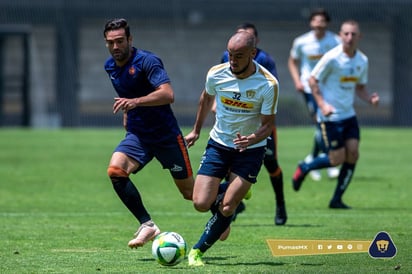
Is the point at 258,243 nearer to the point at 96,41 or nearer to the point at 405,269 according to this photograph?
the point at 405,269

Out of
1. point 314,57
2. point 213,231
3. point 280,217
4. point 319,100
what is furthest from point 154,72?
point 314,57

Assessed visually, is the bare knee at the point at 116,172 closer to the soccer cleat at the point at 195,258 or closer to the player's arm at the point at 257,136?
the soccer cleat at the point at 195,258

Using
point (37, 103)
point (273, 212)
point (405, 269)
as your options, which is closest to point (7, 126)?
point (37, 103)

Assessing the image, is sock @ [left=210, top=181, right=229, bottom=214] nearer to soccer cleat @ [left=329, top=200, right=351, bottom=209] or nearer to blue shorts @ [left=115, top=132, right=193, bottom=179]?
blue shorts @ [left=115, top=132, right=193, bottom=179]

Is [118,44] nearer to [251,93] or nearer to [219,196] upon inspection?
[251,93]

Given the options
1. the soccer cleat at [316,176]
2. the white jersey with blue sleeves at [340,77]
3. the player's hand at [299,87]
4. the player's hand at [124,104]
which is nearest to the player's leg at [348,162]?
the white jersey with blue sleeves at [340,77]

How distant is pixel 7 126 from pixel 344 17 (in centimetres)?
1231

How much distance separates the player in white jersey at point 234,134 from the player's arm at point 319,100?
3.90 meters

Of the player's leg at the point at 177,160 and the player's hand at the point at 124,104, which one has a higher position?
the player's hand at the point at 124,104

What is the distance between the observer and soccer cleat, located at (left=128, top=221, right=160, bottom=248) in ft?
30.8

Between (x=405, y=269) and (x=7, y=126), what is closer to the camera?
(x=405, y=269)

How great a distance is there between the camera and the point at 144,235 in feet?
31.1

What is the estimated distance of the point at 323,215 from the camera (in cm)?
1321

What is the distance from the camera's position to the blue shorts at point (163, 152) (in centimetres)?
1001
